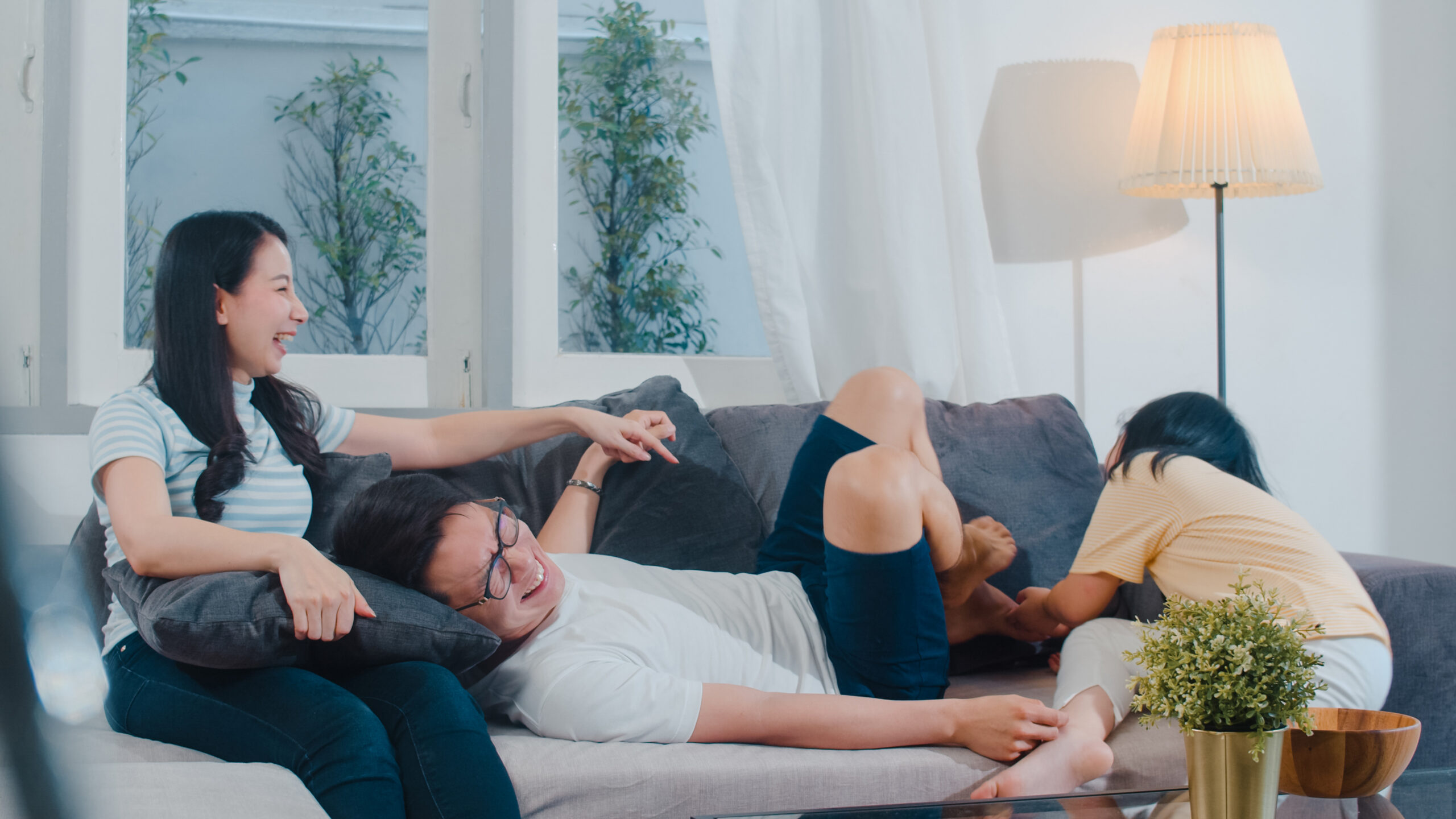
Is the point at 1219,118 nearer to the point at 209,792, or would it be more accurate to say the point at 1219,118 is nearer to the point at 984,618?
the point at 984,618

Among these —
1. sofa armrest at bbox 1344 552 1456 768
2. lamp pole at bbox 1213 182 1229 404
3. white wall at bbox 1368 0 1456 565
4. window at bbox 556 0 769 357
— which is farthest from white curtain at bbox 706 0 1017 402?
white wall at bbox 1368 0 1456 565

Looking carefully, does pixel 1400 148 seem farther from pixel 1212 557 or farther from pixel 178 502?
pixel 178 502

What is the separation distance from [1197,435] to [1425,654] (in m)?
0.42

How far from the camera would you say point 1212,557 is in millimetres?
1381

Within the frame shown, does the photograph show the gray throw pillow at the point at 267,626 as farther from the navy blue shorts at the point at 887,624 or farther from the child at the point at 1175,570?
the child at the point at 1175,570

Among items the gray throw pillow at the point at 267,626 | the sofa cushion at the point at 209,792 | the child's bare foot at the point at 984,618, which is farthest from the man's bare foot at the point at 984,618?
the sofa cushion at the point at 209,792

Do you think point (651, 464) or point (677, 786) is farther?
point (651, 464)

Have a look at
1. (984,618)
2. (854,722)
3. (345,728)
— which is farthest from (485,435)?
(984,618)

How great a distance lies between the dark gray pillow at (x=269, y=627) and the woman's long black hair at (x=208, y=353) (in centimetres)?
18

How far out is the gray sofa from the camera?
1009 millimetres

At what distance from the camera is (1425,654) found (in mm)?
1417

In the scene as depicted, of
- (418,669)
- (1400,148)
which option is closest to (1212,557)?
(418,669)

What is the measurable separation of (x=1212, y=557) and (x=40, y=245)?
214 centimetres

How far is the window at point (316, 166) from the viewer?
6.54ft
